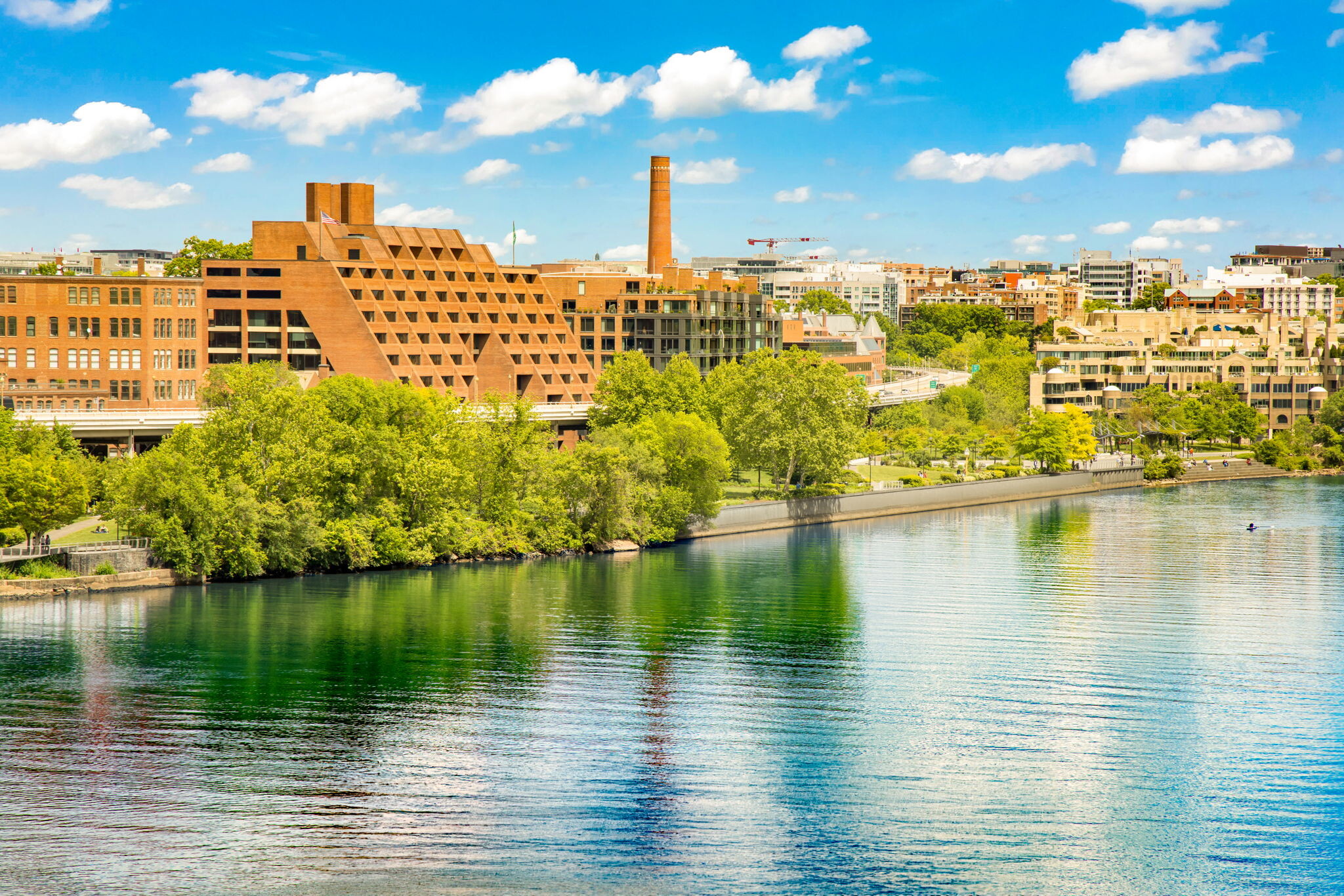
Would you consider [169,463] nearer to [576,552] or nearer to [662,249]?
[576,552]

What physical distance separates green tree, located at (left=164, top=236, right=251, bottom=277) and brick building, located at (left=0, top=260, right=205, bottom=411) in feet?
88.6

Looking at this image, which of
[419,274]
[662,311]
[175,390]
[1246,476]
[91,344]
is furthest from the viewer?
[662,311]

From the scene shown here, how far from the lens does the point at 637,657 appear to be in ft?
189

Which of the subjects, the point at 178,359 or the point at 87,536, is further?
the point at 178,359

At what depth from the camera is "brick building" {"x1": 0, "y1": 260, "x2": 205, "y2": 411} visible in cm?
11106

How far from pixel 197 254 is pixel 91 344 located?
38.1 m

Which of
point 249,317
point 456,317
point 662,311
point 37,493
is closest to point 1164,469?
point 662,311

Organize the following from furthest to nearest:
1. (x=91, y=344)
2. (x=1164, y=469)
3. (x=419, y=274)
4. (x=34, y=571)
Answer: (x=1164, y=469), (x=419, y=274), (x=91, y=344), (x=34, y=571)

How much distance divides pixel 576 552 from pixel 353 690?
126 ft

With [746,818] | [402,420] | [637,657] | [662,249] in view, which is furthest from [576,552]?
[662,249]

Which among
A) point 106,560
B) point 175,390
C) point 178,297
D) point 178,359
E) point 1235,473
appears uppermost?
point 178,297

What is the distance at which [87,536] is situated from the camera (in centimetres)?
7750

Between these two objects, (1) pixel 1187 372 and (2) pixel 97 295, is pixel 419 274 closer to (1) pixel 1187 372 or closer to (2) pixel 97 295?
(2) pixel 97 295

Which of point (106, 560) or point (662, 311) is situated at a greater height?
point (662, 311)
